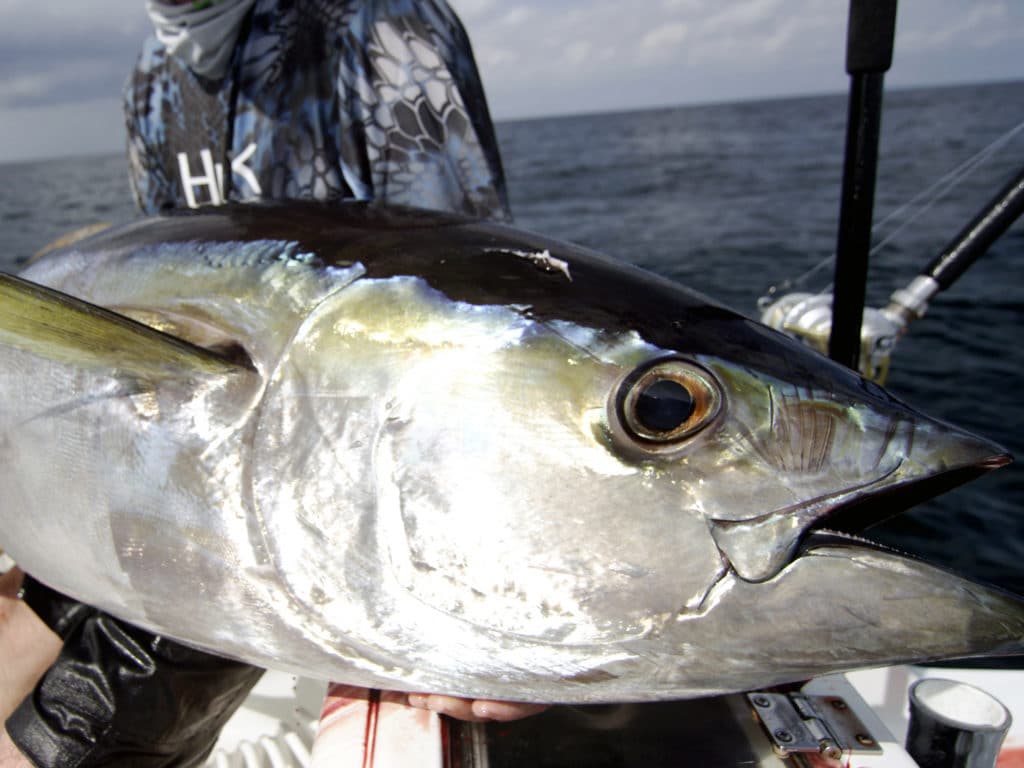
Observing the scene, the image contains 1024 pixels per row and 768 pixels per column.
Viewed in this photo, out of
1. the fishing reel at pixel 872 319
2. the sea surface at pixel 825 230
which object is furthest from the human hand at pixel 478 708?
the sea surface at pixel 825 230

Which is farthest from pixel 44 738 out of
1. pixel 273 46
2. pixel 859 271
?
pixel 859 271

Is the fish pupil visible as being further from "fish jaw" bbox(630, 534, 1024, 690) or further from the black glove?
the black glove

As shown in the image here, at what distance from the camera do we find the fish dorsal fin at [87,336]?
996 millimetres

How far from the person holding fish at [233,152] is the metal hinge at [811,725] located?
26.0 inches

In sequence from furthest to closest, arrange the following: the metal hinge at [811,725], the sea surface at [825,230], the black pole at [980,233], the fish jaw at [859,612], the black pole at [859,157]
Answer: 1. the sea surface at [825,230]
2. the black pole at [980,233]
3. the black pole at [859,157]
4. the metal hinge at [811,725]
5. the fish jaw at [859,612]

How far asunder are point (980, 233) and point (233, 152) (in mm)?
2611

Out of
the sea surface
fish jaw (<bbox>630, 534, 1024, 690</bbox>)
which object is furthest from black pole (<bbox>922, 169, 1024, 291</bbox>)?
fish jaw (<bbox>630, 534, 1024, 690</bbox>)

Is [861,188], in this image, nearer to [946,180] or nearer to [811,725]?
[811,725]

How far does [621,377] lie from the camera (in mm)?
926

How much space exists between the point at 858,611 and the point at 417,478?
0.54 metres

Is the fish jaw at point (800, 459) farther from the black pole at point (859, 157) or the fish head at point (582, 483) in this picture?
the black pole at point (859, 157)

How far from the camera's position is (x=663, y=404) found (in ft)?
2.99

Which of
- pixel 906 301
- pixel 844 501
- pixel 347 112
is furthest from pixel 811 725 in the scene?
pixel 906 301

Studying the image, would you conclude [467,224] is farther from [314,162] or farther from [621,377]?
[314,162]
